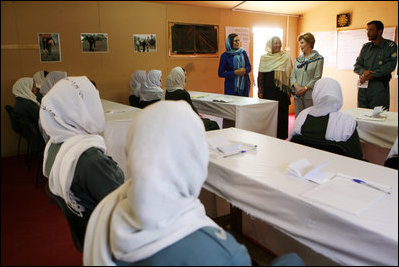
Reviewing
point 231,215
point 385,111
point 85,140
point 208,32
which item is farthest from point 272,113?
point 85,140

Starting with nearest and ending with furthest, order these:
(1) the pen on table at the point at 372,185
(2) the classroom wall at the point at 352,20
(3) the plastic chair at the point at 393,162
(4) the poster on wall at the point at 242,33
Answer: (1) the pen on table at the point at 372,185
(3) the plastic chair at the point at 393,162
(2) the classroom wall at the point at 352,20
(4) the poster on wall at the point at 242,33

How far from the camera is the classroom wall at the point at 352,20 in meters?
1.41

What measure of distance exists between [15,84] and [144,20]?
1421mm

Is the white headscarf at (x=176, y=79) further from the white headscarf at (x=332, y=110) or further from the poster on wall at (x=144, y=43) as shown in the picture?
the white headscarf at (x=332, y=110)

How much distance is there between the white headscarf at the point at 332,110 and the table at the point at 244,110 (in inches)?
41.9

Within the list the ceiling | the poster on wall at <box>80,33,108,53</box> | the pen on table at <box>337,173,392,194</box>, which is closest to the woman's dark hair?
the ceiling

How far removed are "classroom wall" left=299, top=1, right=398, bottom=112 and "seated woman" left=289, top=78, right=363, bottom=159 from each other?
0.10m

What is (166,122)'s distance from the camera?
2.24 feet

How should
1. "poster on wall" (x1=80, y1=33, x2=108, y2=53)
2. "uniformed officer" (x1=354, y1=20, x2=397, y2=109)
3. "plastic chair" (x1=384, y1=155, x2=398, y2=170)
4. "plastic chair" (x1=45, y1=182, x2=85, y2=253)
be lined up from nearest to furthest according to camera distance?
1. "plastic chair" (x1=45, y1=182, x2=85, y2=253)
2. "plastic chair" (x1=384, y1=155, x2=398, y2=170)
3. "uniformed officer" (x1=354, y1=20, x2=397, y2=109)
4. "poster on wall" (x1=80, y1=33, x2=108, y2=53)

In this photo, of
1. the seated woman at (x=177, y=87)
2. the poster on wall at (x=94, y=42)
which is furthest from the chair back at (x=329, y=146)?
the poster on wall at (x=94, y=42)

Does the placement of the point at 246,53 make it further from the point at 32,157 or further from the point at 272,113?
the point at 32,157

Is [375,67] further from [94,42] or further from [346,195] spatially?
[94,42]

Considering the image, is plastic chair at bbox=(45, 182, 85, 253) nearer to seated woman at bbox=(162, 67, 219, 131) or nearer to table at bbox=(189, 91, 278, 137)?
seated woman at bbox=(162, 67, 219, 131)

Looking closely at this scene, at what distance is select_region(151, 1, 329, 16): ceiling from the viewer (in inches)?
68.9
